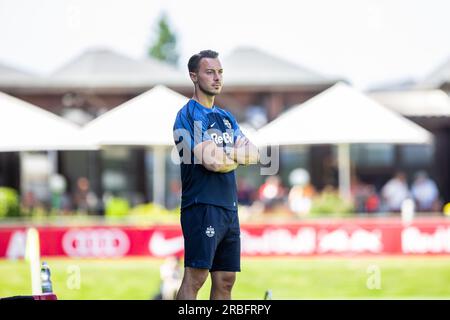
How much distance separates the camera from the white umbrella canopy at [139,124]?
13.6m

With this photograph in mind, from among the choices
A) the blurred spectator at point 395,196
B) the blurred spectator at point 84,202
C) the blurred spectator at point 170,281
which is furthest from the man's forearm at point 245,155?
the blurred spectator at point 84,202

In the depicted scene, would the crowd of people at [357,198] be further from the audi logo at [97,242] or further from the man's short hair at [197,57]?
the man's short hair at [197,57]

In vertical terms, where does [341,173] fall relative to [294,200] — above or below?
above

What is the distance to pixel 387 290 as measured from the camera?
421 inches

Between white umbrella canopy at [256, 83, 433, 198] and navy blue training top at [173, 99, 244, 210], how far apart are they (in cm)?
909

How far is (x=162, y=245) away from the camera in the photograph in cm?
1323

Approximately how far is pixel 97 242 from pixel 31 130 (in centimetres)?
182

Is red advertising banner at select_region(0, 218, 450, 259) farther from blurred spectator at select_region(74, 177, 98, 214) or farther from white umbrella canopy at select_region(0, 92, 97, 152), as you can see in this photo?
blurred spectator at select_region(74, 177, 98, 214)

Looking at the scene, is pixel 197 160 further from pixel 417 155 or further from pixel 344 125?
pixel 417 155

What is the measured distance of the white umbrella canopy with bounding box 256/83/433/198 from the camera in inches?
555

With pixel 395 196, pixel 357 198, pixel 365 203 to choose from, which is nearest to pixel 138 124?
pixel 357 198

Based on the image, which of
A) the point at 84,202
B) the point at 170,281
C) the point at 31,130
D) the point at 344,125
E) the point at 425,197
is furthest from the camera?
the point at 84,202

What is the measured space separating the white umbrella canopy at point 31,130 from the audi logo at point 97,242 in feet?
4.12
